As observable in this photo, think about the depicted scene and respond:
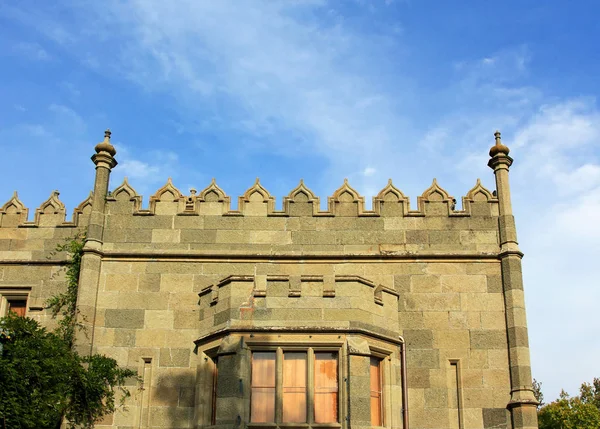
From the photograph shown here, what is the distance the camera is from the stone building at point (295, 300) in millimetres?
14070

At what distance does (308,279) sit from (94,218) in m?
5.73

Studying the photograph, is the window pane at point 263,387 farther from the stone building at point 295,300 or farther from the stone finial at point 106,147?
the stone finial at point 106,147

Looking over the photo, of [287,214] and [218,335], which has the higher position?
[287,214]

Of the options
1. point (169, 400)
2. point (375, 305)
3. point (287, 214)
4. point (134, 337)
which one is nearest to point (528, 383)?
point (375, 305)

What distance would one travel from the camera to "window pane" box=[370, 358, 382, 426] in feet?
47.4

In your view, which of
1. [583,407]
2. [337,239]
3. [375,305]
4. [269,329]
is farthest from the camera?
[583,407]

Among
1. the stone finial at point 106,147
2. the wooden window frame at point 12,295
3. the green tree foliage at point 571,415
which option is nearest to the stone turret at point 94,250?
the stone finial at point 106,147

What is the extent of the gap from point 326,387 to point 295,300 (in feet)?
6.01

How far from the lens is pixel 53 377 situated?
45.2ft

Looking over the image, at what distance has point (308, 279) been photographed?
14477 millimetres

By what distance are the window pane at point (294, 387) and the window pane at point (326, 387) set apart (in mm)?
275

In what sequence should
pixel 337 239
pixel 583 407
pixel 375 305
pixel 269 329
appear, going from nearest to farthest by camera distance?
pixel 269 329, pixel 375 305, pixel 337 239, pixel 583 407

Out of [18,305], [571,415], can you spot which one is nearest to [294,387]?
[18,305]

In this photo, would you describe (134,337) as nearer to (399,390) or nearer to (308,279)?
(308,279)
